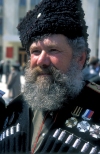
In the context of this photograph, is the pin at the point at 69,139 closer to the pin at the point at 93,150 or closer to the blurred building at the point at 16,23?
the pin at the point at 93,150

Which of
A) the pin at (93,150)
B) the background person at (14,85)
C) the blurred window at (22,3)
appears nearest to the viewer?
the pin at (93,150)

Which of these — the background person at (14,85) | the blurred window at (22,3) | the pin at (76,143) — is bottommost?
the pin at (76,143)

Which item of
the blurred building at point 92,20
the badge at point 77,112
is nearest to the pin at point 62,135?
the badge at point 77,112

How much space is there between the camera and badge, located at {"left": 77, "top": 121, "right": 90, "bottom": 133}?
1.86 metres

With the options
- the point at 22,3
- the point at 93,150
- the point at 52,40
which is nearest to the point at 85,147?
the point at 93,150

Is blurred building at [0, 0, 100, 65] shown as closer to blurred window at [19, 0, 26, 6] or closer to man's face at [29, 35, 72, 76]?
blurred window at [19, 0, 26, 6]

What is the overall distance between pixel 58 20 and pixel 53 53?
207 millimetres

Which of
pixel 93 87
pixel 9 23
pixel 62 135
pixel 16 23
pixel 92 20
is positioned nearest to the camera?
pixel 62 135

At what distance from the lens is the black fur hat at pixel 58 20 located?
196cm

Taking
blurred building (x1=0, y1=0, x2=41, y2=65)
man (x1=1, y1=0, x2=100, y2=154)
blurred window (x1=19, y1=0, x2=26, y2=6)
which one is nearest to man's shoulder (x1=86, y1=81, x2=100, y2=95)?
man (x1=1, y1=0, x2=100, y2=154)

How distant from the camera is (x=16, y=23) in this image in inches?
1097

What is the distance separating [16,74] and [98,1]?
19.6 m

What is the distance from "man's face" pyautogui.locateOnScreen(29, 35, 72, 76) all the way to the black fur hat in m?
0.05

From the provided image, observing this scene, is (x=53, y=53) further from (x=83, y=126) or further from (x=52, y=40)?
(x=83, y=126)
